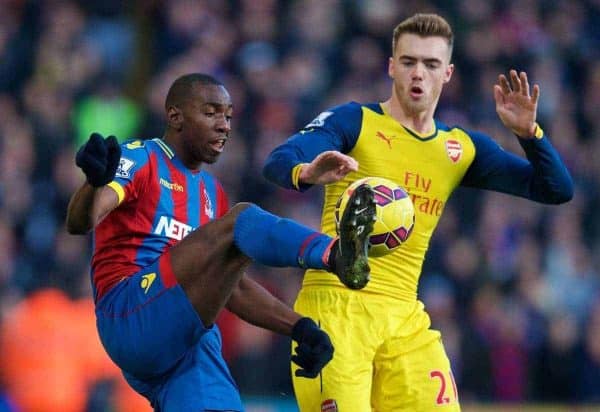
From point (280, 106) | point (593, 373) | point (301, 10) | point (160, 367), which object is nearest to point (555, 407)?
point (593, 373)

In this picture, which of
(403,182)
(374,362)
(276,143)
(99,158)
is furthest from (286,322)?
(276,143)

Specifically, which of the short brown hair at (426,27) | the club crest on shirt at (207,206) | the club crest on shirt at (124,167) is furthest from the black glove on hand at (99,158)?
the short brown hair at (426,27)

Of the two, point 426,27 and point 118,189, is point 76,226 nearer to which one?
point 118,189

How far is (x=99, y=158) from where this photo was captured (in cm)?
603

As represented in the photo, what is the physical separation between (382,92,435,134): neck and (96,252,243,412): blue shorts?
1587mm

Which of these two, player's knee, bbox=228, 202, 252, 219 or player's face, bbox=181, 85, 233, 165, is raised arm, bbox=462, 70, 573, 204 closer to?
player's face, bbox=181, 85, 233, 165

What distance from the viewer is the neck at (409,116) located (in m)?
7.29

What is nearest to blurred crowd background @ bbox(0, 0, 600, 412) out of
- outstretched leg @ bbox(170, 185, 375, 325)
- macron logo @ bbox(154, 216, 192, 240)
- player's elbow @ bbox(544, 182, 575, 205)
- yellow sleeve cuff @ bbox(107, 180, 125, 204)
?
player's elbow @ bbox(544, 182, 575, 205)

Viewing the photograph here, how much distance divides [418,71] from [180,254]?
1.73 m

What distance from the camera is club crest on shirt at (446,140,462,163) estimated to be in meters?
7.34

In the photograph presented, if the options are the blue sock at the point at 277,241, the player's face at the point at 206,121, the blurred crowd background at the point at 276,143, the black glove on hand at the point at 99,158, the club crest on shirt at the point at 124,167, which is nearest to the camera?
the blue sock at the point at 277,241

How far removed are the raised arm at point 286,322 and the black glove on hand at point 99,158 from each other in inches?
47.9

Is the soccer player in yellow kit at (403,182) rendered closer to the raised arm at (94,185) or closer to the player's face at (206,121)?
the player's face at (206,121)

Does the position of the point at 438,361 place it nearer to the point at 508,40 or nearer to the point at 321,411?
the point at 321,411
